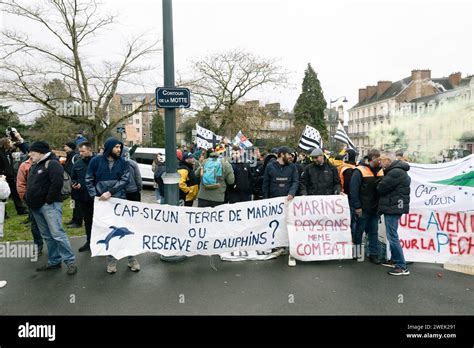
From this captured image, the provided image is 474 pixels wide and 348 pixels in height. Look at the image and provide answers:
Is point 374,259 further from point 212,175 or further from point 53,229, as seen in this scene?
point 53,229

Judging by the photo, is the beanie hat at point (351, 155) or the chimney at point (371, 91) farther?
the chimney at point (371, 91)

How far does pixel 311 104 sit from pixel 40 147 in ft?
184

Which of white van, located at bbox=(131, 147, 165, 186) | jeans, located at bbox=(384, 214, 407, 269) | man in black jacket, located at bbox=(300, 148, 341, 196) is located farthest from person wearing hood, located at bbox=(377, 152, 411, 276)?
white van, located at bbox=(131, 147, 165, 186)

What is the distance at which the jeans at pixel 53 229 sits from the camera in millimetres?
5273

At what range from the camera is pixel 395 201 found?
5.29 m

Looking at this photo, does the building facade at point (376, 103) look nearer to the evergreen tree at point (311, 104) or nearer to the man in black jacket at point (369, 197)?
the evergreen tree at point (311, 104)

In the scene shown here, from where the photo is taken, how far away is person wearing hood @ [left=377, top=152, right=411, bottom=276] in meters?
5.27

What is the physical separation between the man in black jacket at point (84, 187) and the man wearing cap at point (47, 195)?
92cm

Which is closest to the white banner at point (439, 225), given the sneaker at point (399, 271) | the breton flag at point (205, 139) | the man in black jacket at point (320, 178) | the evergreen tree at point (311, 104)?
the sneaker at point (399, 271)

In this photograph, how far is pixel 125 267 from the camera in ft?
18.5

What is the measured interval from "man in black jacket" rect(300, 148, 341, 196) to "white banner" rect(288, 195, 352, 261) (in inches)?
8.9

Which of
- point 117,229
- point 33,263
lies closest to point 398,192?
point 117,229

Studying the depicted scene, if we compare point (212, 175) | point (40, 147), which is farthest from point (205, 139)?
point (40, 147)
